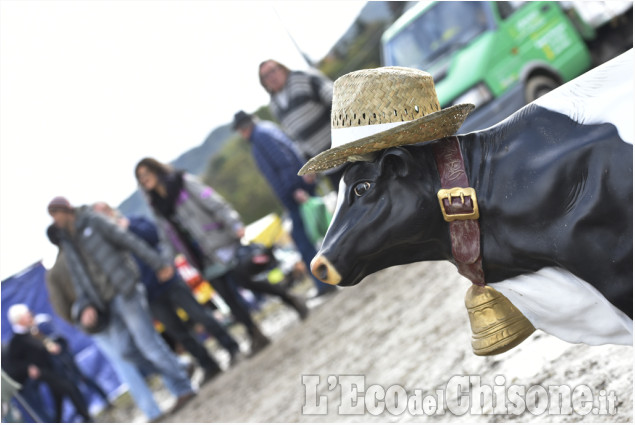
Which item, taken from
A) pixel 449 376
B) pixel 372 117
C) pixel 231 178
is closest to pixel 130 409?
pixel 449 376

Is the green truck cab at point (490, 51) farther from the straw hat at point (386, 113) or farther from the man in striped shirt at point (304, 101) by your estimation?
the straw hat at point (386, 113)

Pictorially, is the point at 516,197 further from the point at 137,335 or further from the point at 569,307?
the point at 137,335

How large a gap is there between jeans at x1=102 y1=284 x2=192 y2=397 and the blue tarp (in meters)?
2.48

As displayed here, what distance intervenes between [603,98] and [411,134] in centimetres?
50

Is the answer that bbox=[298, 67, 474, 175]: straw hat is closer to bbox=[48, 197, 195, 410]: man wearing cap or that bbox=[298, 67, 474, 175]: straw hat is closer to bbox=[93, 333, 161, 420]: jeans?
bbox=[48, 197, 195, 410]: man wearing cap

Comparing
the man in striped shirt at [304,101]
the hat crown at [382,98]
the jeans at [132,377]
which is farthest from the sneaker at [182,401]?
the hat crown at [382,98]

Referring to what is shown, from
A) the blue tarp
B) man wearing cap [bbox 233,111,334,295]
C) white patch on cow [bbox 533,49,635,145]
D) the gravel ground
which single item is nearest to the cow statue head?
white patch on cow [bbox 533,49,635,145]

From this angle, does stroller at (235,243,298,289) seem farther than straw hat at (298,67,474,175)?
Yes

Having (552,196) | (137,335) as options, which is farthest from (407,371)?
(137,335)

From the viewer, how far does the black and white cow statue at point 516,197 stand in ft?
5.99

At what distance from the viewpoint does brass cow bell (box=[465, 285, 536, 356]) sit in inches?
83.5

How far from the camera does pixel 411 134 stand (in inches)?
78.5

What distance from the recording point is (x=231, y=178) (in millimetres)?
23812

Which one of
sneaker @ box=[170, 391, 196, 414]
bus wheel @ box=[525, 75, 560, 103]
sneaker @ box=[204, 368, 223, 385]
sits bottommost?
sneaker @ box=[204, 368, 223, 385]
